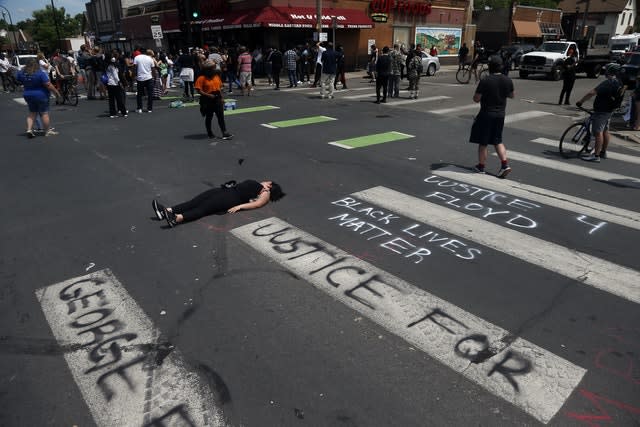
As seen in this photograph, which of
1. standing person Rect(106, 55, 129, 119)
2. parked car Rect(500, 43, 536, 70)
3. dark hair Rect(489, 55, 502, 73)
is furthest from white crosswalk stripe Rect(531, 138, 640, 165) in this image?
parked car Rect(500, 43, 536, 70)

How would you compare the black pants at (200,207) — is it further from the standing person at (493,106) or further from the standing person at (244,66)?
the standing person at (244,66)

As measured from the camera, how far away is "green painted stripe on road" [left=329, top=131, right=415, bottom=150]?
989 cm

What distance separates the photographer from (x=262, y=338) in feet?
11.6

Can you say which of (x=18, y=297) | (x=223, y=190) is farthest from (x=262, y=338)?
(x=223, y=190)

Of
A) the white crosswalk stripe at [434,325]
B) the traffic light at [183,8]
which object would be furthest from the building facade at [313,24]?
the white crosswalk stripe at [434,325]

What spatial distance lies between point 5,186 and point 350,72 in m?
26.1

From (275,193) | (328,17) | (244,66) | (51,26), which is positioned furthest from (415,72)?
(51,26)

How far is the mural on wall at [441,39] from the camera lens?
35312 mm

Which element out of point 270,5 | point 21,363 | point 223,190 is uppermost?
point 270,5

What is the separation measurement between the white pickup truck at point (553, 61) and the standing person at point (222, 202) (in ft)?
79.1

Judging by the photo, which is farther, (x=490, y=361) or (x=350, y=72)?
(x=350, y=72)

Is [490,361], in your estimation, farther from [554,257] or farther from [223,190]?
[223,190]

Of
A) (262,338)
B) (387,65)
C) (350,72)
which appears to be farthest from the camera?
(350,72)

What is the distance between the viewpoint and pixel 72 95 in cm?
1642
